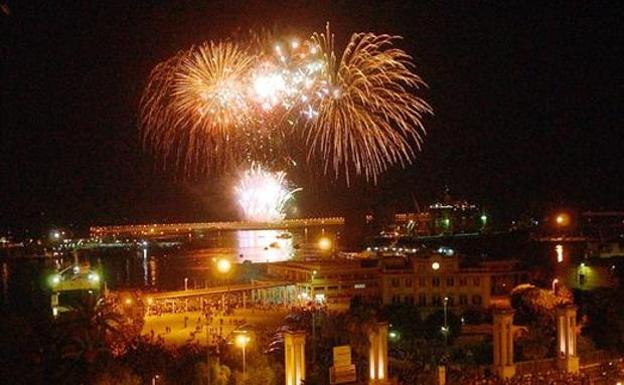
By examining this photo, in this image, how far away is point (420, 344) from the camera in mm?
17078

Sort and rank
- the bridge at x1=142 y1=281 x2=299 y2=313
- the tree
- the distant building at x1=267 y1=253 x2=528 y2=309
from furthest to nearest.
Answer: the distant building at x1=267 y1=253 x2=528 y2=309 < the bridge at x1=142 y1=281 x2=299 y2=313 < the tree

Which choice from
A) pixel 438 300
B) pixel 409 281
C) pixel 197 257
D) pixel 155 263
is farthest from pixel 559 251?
pixel 197 257

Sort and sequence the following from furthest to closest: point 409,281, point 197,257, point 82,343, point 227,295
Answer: point 197,257, point 409,281, point 227,295, point 82,343

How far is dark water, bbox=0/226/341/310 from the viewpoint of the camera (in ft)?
141

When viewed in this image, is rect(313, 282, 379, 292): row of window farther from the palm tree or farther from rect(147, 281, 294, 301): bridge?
the palm tree

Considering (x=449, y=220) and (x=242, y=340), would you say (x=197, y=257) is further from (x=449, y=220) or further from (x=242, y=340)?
(x=242, y=340)

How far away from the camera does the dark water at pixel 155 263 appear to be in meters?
43.1

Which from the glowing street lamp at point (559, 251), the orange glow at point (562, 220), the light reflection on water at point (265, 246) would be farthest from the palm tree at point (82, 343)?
the orange glow at point (562, 220)

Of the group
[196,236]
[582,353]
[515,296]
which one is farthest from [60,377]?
[196,236]

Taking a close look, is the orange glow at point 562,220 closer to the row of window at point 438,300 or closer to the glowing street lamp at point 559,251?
Result: the glowing street lamp at point 559,251

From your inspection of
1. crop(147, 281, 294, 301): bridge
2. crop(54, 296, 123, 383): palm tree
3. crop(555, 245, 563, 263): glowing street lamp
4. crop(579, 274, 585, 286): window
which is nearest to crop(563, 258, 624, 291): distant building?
crop(579, 274, 585, 286): window

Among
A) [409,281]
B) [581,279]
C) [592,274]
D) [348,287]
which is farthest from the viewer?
[592,274]

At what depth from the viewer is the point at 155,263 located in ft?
218

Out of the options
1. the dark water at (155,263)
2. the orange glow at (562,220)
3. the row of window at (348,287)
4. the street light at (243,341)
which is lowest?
the dark water at (155,263)
